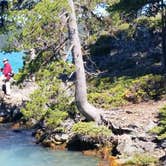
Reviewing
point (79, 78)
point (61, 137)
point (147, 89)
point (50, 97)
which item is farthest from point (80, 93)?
point (147, 89)

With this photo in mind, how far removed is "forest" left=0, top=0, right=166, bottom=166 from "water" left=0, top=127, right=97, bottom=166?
52 centimetres

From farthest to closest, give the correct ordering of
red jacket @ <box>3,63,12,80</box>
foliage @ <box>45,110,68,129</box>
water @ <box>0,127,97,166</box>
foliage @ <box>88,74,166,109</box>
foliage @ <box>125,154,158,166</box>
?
red jacket @ <box>3,63,12,80</box>
foliage @ <box>88,74,166,109</box>
foliage @ <box>45,110,68,129</box>
water @ <box>0,127,97,166</box>
foliage @ <box>125,154,158,166</box>

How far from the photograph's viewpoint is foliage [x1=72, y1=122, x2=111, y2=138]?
21797 millimetres

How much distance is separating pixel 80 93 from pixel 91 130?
2298mm

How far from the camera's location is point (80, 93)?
2375cm

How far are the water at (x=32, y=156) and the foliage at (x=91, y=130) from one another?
3.13 ft

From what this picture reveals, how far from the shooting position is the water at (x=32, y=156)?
21.2 metres

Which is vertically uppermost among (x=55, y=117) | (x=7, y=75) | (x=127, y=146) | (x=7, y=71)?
(x=7, y=71)

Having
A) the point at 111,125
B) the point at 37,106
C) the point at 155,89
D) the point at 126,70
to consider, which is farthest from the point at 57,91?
the point at 126,70

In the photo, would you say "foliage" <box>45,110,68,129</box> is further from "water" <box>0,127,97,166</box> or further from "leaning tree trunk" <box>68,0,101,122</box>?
"water" <box>0,127,97,166</box>

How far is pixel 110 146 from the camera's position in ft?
70.5

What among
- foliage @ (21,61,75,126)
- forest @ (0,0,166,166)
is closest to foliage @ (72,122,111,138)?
forest @ (0,0,166,166)

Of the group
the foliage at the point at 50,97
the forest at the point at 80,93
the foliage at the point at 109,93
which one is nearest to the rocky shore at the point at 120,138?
the forest at the point at 80,93

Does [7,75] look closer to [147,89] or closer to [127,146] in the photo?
[147,89]
